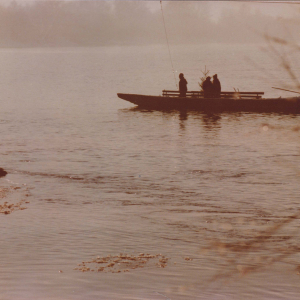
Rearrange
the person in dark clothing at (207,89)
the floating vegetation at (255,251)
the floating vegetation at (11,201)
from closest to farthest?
1. the floating vegetation at (255,251)
2. the floating vegetation at (11,201)
3. the person in dark clothing at (207,89)

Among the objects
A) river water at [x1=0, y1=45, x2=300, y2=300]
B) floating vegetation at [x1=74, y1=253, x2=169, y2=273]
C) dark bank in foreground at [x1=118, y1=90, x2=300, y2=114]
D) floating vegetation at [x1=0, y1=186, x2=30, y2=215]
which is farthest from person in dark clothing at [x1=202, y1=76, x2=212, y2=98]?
floating vegetation at [x1=74, y1=253, x2=169, y2=273]

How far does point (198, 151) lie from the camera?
22.9m

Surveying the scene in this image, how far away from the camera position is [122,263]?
9023 millimetres

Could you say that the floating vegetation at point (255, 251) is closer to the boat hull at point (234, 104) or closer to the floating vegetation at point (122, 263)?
the floating vegetation at point (122, 263)

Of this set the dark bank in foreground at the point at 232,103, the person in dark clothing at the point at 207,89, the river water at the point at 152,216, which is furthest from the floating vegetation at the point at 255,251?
the dark bank in foreground at the point at 232,103

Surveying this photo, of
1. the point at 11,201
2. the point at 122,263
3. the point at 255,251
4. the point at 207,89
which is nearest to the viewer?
the point at 122,263

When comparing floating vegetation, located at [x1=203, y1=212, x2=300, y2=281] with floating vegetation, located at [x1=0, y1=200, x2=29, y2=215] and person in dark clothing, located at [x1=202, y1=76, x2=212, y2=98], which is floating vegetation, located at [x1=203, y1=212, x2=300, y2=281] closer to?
floating vegetation, located at [x1=0, y1=200, x2=29, y2=215]

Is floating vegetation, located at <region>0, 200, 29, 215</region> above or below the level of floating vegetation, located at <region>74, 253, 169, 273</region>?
above

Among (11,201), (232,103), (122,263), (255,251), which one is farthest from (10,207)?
(232,103)

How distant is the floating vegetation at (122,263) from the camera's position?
869 centimetres

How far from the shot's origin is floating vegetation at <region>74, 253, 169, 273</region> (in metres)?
8.69

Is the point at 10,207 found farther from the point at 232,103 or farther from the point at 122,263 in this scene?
the point at 232,103

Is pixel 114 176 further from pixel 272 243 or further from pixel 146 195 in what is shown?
pixel 272 243

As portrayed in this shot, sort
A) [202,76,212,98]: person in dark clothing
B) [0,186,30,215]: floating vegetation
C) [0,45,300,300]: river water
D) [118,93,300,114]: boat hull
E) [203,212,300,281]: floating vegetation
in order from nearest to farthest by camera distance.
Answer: [0,45,300,300]: river water → [203,212,300,281]: floating vegetation → [0,186,30,215]: floating vegetation → [202,76,212,98]: person in dark clothing → [118,93,300,114]: boat hull
